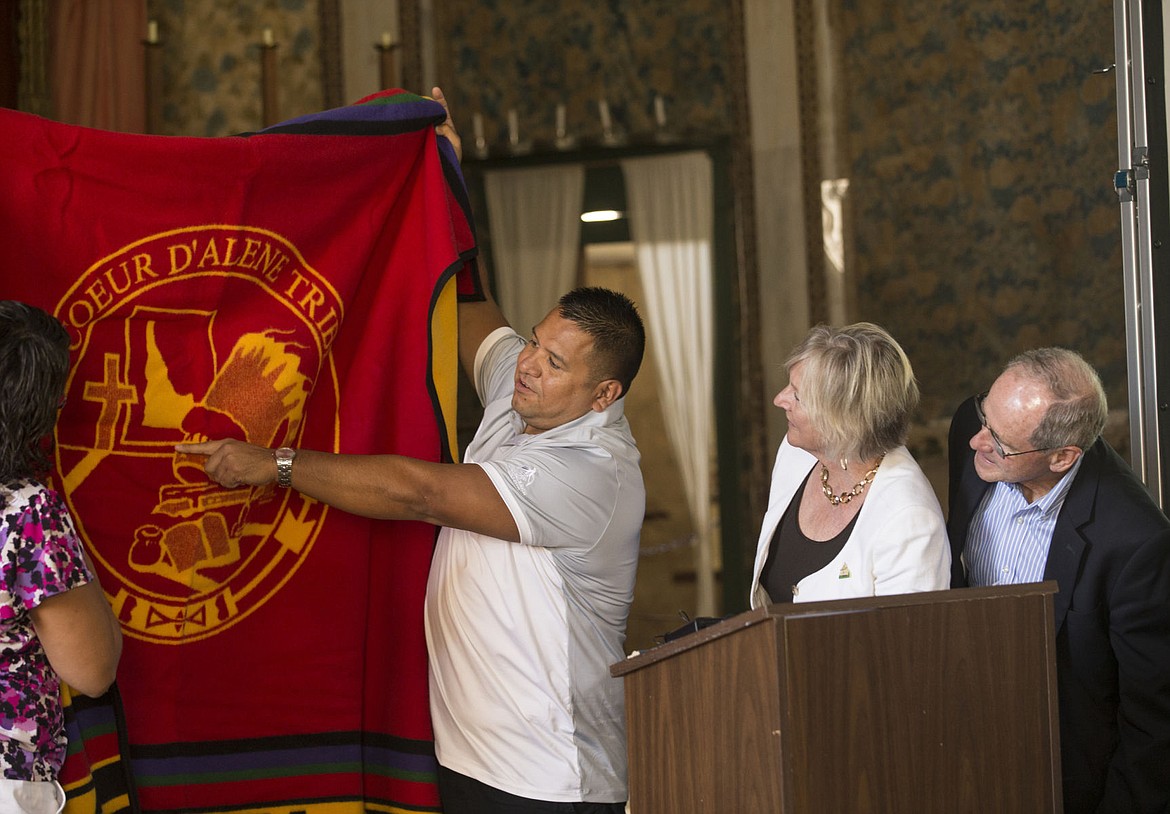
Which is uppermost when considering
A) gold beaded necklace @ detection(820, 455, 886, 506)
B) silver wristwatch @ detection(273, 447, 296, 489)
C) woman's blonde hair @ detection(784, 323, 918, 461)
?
woman's blonde hair @ detection(784, 323, 918, 461)

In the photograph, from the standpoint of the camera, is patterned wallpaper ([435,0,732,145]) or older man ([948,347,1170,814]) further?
patterned wallpaper ([435,0,732,145])

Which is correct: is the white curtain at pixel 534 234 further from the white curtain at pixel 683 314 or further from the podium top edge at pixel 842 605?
the podium top edge at pixel 842 605

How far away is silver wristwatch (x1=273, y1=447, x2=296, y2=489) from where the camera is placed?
2162 millimetres

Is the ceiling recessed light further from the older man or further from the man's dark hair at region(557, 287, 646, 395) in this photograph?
the older man

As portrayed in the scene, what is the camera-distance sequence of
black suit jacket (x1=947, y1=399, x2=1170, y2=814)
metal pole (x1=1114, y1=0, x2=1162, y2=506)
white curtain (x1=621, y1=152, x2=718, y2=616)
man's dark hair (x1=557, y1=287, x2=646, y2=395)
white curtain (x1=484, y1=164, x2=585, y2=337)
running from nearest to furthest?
black suit jacket (x1=947, y1=399, x2=1170, y2=814) → man's dark hair (x1=557, y1=287, x2=646, y2=395) → metal pole (x1=1114, y1=0, x2=1162, y2=506) → white curtain (x1=621, y1=152, x2=718, y2=616) → white curtain (x1=484, y1=164, x2=585, y2=337)

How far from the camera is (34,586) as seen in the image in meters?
1.62

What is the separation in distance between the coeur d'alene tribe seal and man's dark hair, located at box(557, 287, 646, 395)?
468 millimetres

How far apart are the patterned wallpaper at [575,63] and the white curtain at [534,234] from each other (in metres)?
0.23

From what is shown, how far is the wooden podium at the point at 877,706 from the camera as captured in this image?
1.56m

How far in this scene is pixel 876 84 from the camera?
201 inches

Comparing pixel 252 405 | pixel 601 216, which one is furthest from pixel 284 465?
pixel 601 216

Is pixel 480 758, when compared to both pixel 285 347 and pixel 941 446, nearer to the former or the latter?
pixel 285 347

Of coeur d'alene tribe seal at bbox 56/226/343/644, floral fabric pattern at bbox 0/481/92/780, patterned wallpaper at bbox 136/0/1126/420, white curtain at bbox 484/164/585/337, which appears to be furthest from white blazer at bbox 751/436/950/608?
white curtain at bbox 484/164/585/337

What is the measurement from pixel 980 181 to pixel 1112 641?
3.37 metres
